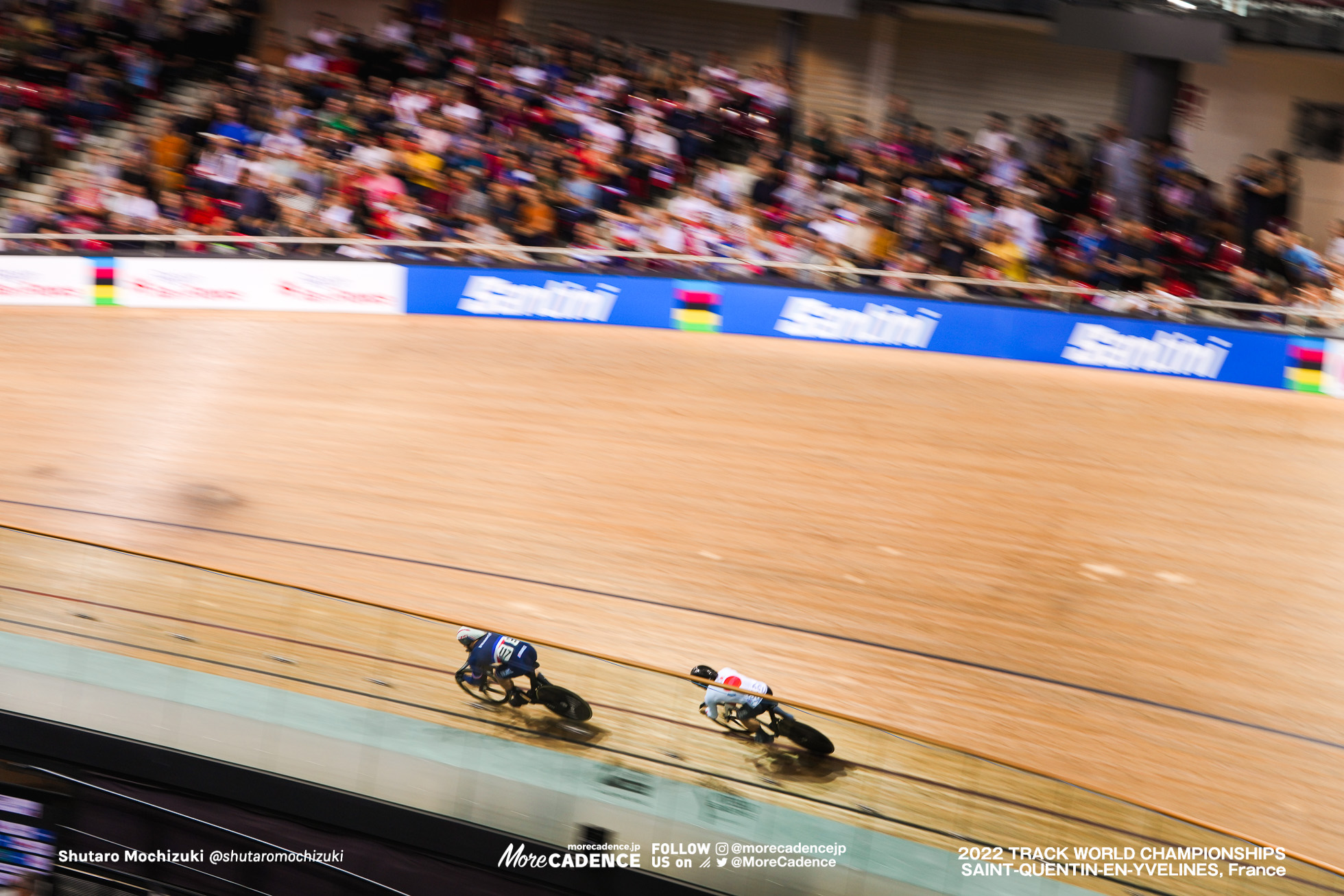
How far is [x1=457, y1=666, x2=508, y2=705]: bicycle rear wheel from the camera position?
4805 mm

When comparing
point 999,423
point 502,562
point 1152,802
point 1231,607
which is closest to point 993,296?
point 999,423

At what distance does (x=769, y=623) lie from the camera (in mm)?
6750

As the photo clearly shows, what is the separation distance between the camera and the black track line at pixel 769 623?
6.00 m

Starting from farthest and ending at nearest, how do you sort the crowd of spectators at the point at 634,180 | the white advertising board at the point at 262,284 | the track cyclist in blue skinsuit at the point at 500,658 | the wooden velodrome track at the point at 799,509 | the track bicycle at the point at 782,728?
the white advertising board at the point at 262,284 < the crowd of spectators at the point at 634,180 < the wooden velodrome track at the point at 799,509 < the track cyclist in blue skinsuit at the point at 500,658 < the track bicycle at the point at 782,728

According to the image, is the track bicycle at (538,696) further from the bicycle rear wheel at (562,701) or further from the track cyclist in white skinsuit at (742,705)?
the track cyclist in white skinsuit at (742,705)

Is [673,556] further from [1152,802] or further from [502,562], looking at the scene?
[1152,802]

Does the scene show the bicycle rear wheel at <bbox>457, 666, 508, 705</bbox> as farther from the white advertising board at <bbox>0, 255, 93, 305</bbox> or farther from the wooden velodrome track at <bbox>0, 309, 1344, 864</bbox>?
the white advertising board at <bbox>0, 255, 93, 305</bbox>

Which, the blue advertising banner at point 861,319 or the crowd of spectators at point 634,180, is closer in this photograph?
the blue advertising banner at point 861,319

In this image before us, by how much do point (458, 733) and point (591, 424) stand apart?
16.1 feet

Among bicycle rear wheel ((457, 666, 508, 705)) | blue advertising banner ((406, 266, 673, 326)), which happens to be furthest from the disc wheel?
blue advertising banner ((406, 266, 673, 326))

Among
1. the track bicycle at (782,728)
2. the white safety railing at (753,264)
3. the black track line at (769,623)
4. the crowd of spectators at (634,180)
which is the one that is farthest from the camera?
the crowd of spectators at (634,180)

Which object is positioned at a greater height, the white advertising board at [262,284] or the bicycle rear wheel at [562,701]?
the bicycle rear wheel at [562,701]

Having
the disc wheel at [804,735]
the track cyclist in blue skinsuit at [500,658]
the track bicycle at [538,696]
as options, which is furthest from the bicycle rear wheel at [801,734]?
the track cyclist in blue skinsuit at [500,658]

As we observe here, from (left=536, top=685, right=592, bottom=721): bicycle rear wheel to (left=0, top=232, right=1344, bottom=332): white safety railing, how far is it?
6.55 meters
